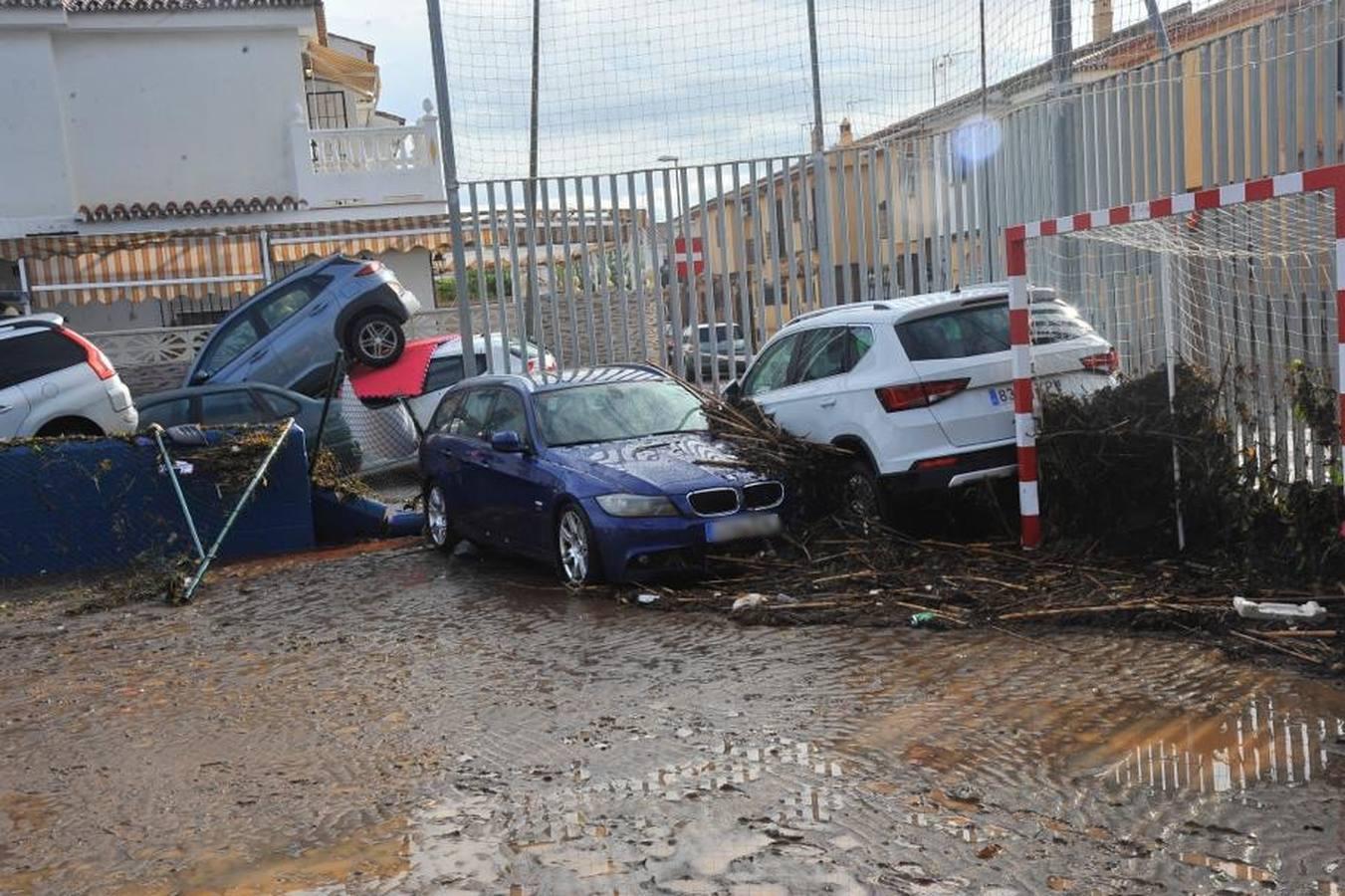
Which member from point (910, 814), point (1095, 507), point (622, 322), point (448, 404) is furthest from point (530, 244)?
point (910, 814)

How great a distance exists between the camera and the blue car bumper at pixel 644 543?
953 centimetres

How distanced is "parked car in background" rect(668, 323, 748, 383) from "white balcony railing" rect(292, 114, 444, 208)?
15610mm

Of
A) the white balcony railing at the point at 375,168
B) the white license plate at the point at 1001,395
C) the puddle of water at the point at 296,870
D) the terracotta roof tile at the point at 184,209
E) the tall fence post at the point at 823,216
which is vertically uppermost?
the white balcony railing at the point at 375,168

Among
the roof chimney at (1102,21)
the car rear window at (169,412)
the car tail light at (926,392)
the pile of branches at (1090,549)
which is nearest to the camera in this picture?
the pile of branches at (1090,549)

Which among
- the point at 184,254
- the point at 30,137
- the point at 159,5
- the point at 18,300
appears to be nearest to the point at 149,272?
the point at 184,254

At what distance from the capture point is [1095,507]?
902 cm

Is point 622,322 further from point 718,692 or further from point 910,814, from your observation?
point 910,814

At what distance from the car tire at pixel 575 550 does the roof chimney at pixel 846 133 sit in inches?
214

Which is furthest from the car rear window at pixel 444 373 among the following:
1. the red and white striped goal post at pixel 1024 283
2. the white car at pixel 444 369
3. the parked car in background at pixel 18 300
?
the parked car in background at pixel 18 300

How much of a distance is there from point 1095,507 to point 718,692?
3.18 metres

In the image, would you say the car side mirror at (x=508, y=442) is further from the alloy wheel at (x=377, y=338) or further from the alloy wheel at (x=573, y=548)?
the alloy wheel at (x=377, y=338)

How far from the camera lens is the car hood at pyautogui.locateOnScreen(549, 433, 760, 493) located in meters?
9.75

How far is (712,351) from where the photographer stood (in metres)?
14.4

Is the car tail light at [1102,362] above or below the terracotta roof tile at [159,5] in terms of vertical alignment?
below
